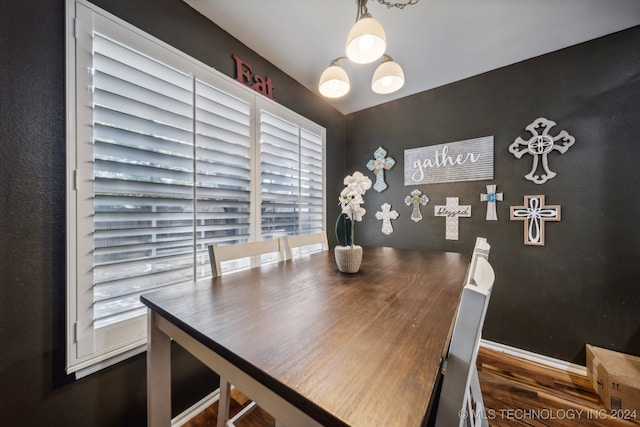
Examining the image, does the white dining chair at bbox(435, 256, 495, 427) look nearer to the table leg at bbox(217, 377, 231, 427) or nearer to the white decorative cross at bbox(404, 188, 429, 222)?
the table leg at bbox(217, 377, 231, 427)

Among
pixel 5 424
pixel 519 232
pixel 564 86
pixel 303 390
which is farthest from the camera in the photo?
pixel 519 232

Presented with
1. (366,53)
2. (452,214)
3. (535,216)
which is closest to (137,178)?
(366,53)

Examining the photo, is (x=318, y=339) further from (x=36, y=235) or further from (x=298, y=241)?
(x=36, y=235)

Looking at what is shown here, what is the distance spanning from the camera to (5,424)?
845 millimetres

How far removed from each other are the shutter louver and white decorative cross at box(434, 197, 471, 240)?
7.19 feet

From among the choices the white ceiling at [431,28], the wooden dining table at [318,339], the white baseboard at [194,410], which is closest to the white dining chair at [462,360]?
the wooden dining table at [318,339]

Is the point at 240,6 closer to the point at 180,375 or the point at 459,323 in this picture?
the point at 459,323

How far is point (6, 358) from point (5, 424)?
242 millimetres

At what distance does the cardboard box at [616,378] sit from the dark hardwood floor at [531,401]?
60mm

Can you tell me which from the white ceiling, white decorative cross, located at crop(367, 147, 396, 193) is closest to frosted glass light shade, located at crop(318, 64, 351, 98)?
the white ceiling

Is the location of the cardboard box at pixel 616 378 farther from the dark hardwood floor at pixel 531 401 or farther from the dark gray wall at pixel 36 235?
the dark gray wall at pixel 36 235

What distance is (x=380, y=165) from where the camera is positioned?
262 centimetres

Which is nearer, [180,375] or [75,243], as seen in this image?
[75,243]

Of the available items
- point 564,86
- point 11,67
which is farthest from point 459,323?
point 564,86
